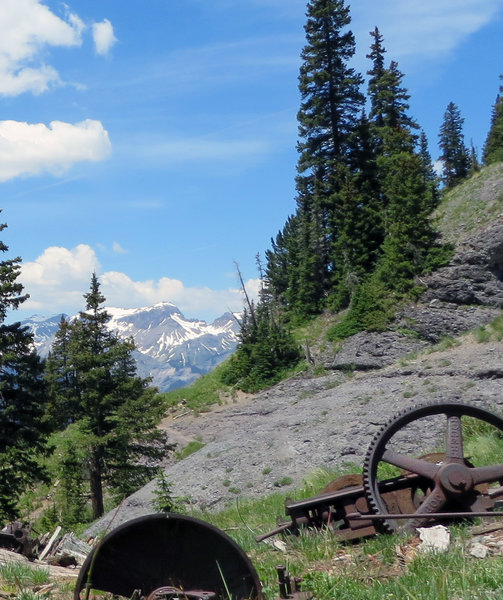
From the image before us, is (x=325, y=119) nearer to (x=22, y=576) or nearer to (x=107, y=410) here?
(x=107, y=410)

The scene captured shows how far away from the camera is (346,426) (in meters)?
20.9

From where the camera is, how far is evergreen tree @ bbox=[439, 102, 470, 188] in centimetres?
8075

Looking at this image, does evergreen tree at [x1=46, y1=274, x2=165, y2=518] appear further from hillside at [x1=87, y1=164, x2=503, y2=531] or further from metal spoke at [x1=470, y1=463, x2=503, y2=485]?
metal spoke at [x1=470, y1=463, x2=503, y2=485]

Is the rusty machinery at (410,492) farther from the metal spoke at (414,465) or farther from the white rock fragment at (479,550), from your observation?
the white rock fragment at (479,550)

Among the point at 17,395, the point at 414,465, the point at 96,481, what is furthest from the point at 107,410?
the point at 414,465

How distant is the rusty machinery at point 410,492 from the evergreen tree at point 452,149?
261ft

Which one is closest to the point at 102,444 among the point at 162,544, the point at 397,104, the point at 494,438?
the point at 494,438

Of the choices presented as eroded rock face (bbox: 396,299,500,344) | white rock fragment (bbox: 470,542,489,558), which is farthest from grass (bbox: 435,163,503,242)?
white rock fragment (bbox: 470,542,489,558)

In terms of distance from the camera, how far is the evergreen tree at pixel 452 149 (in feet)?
265

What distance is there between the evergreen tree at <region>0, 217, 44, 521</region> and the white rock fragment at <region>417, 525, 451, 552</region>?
20.8 meters

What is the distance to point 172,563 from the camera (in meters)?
3.48

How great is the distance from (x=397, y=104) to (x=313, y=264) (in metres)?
13.7

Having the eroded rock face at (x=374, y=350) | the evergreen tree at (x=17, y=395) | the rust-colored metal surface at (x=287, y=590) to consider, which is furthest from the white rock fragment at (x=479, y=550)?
the eroded rock face at (x=374, y=350)

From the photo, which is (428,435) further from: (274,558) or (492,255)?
(492,255)
